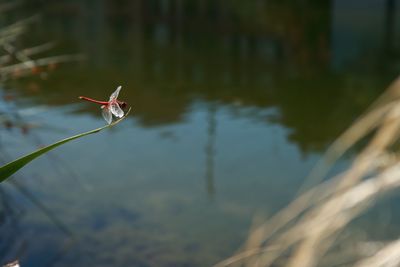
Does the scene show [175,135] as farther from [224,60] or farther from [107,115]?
[107,115]

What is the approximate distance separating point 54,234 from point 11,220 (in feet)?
0.58

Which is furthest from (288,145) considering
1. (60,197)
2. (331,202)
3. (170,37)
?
(170,37)

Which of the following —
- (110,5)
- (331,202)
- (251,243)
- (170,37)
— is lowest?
(331,202)

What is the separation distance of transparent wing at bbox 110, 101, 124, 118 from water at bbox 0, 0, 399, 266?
1287 millimetres

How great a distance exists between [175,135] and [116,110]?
258cm

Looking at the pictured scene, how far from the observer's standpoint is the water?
2.22m

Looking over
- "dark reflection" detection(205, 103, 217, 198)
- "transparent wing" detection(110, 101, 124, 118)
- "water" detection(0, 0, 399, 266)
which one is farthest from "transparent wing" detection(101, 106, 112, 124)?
"dark reflection" detection(205, 103, 217, 198)

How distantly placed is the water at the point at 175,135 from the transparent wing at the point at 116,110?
4.22 ft

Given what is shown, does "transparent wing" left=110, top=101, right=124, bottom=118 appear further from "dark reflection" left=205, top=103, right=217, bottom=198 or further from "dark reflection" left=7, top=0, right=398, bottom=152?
"dark reflection" left=7, top=0, right=398, bottom=152

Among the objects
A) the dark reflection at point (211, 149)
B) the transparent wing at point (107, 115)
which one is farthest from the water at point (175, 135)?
the transparent wing at point (107, 115)

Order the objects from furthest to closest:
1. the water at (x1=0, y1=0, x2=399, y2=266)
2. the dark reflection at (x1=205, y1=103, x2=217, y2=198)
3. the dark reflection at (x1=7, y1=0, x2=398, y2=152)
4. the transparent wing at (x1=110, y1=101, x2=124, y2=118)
Answer: the dark reflection at (x1=7, y1=0, x2=398, y2=152), the dark reflection at (x1=205, y1=103, x2=217, y2=198), the water at (x1=0, y1=0, x2=399, y2=266), the transparent wing at (x1=110, y1=101, x2=124, y2=118)

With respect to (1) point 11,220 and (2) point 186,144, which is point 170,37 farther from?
(1) point 11,220

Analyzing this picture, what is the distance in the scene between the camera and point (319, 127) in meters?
3.62

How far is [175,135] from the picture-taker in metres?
3.37
